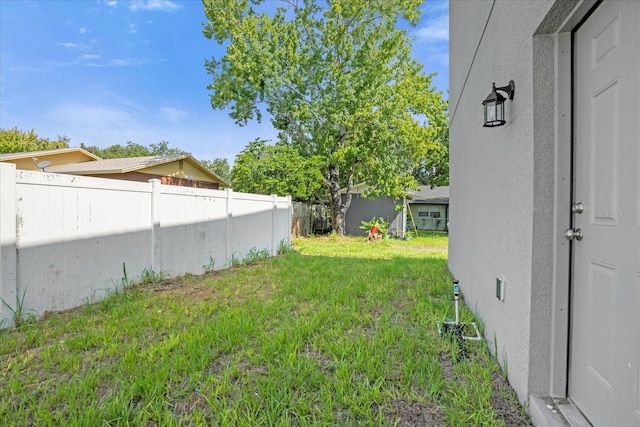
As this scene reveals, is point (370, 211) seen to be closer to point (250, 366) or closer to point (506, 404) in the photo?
point (250, 366)

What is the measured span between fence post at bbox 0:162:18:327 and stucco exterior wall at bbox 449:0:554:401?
13.4 feet

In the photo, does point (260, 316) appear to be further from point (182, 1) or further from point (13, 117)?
point (13, 117)

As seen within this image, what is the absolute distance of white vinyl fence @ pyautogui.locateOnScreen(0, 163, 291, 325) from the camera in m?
3.05

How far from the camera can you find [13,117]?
24469mm

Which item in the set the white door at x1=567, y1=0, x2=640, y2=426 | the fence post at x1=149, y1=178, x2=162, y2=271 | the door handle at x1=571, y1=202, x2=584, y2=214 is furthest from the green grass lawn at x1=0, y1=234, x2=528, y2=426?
the door handle at x1=571, y1=202, x2=584, y2=214

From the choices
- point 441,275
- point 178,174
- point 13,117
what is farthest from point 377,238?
point 13,117

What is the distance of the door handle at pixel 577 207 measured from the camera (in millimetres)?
1612

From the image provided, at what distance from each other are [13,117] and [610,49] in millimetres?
34082

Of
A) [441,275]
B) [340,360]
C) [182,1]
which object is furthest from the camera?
[182,1]

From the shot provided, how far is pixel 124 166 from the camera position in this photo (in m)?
13.6

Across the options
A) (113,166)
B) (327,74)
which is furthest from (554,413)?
(113,166)

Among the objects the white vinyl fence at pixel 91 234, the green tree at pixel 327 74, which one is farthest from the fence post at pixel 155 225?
the green tree at pixel 327 74

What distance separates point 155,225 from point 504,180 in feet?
14.6

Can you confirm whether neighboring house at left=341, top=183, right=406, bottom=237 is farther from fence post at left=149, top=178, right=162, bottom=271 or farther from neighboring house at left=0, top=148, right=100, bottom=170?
neighboring house at left=0, top=148, right=100, bottom=170
